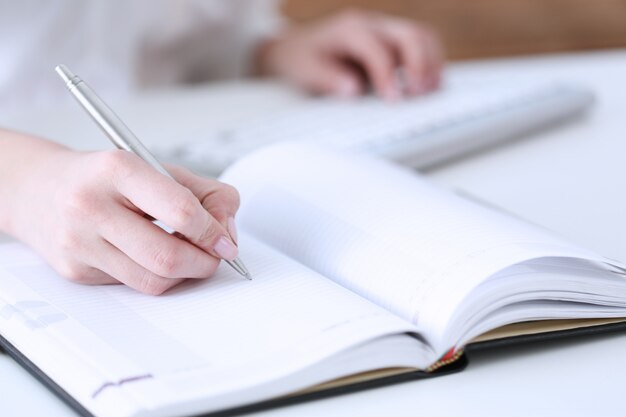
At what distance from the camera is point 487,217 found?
1.95 ft

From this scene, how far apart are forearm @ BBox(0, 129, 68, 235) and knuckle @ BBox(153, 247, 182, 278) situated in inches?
4.1

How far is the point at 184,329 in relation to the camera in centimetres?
50

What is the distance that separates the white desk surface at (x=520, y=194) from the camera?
1.61 ft

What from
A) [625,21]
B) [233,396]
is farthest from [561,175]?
[625,21]

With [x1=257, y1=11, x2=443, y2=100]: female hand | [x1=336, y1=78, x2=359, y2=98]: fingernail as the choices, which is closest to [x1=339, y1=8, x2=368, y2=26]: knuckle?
[x1=257, y1=11, x2=443, y2=100]: female hand

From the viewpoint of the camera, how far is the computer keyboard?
925 millimetres

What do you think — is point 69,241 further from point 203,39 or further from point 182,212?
point 203,39

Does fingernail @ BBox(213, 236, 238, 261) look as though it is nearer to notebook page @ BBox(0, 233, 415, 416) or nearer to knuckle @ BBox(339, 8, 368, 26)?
notebook page @ BBox(0, 233, 415, 416)

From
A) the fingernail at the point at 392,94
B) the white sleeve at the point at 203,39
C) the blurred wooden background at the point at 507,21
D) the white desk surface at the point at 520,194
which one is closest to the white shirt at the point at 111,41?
the white sleeve at the point at 203,39

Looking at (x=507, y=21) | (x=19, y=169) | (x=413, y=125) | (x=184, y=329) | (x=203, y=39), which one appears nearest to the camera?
(x=184, y=329)

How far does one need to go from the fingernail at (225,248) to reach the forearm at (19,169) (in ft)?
0.41

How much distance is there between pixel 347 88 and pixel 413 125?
0.82 ft

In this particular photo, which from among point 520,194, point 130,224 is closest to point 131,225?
point 130,224

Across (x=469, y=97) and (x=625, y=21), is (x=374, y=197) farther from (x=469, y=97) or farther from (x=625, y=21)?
(x=625, y=21)
